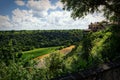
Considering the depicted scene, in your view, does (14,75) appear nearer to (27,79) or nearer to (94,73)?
(27,79)

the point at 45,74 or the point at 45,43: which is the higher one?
the point at 45,74

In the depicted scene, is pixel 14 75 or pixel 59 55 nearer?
pixel 14 75

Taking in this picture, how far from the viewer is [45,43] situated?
112188mm

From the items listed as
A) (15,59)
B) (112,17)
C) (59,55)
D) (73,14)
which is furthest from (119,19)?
(15,59)

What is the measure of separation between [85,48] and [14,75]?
9196mm

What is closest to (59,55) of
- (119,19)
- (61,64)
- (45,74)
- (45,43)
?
(61,64)

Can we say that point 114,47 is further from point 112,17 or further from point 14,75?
point 112,17

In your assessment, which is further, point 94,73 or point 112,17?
point 112,17

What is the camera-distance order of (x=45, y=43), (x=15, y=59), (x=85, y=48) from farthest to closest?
1. (x=45, y=43)
2. (x=85, y=48)
3. (x=15, y=59)

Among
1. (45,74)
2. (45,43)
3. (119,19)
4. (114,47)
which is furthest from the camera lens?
(45,43)

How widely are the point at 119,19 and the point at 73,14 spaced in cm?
566

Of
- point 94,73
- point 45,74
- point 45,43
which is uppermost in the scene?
point 94,73

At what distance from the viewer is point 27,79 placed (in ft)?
26.5

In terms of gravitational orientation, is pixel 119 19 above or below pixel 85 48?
above
